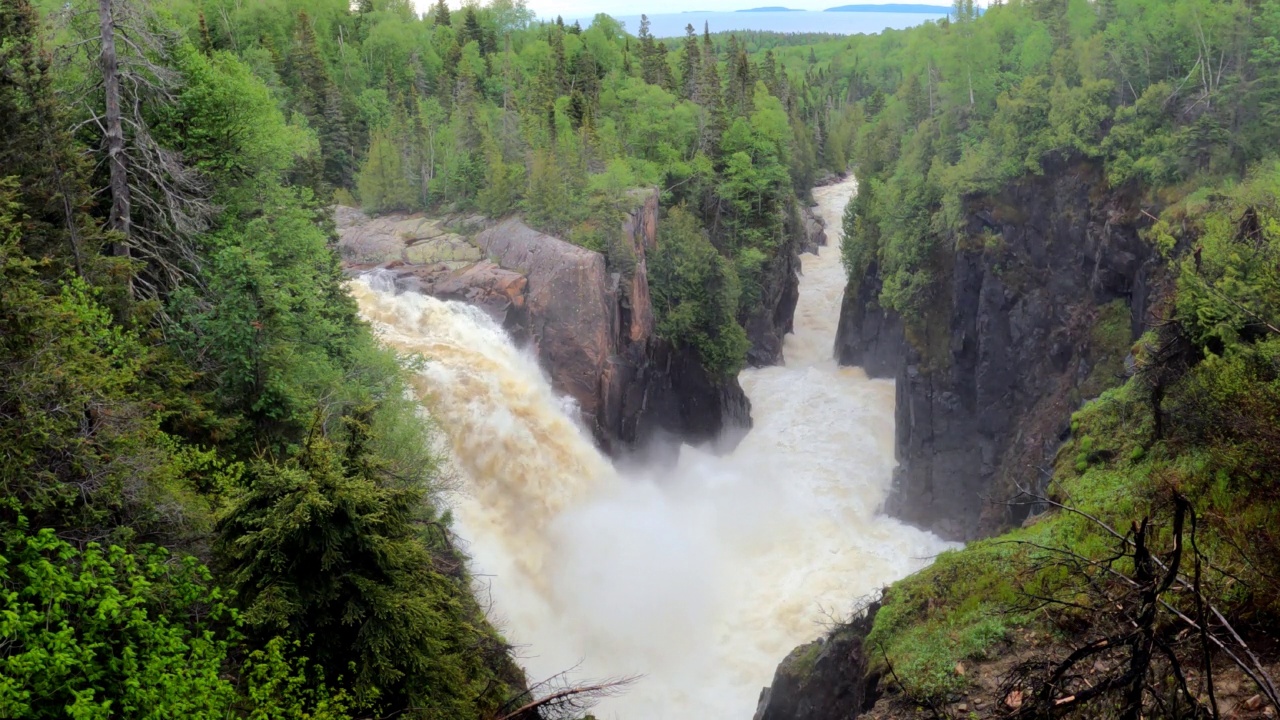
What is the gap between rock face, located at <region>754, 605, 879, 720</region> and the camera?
15500 millimetres

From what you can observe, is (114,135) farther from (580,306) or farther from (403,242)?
(403,242)

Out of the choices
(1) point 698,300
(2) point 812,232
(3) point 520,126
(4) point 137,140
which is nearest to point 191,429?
(4) point 137,140

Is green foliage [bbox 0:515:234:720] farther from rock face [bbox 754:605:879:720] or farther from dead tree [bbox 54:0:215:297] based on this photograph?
rock face [bbox 754:605:879:720]

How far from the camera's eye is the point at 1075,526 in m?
14.0

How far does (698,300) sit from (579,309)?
8874mm

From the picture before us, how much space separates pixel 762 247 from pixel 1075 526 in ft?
111

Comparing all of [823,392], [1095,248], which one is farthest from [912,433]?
[1095,248]

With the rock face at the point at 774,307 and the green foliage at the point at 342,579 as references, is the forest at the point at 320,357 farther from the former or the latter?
the rock face at the point at 774,307

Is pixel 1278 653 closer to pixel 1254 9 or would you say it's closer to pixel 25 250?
pixel 25 250

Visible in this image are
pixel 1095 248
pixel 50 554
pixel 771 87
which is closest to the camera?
pixel 50 554

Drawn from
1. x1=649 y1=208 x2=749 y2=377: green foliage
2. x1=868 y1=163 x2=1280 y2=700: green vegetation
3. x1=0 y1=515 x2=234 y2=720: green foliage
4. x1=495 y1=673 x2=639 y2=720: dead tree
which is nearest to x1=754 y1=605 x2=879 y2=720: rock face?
x1=868 y1=163 x2=1280 y2=700: green vegetation

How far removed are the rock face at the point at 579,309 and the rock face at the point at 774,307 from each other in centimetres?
759

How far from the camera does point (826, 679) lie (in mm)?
16406

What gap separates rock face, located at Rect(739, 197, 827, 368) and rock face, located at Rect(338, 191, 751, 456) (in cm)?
759
